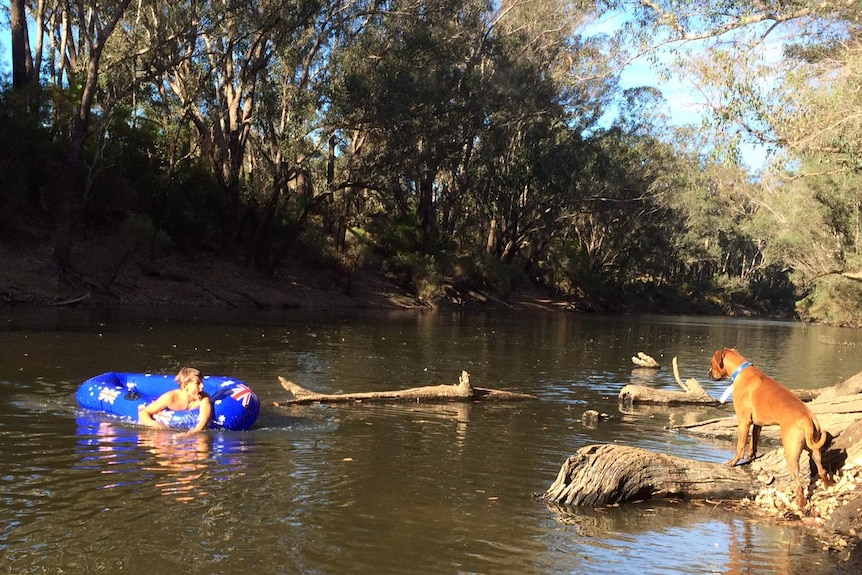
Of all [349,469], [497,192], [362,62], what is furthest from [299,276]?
[349,469]

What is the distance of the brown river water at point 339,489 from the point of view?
18.3 feet

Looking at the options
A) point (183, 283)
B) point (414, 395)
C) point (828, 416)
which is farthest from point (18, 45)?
point (828, 416)

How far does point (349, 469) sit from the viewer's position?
7949 mm

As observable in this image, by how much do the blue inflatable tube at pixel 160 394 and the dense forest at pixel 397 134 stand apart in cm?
1009

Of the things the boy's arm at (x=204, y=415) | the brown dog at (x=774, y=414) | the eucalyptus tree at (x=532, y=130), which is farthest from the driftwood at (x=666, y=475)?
the eucalyptus tree at (x=532, y=130)

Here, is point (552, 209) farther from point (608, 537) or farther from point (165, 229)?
point (608, 537)

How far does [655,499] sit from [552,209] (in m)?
48.1

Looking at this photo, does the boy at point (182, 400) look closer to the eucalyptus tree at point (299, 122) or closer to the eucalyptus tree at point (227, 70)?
the eucalyptus tree at point (227, 70)

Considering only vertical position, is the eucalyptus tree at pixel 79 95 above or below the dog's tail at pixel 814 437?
above

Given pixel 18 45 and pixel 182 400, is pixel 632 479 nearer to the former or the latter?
pixel 182 400

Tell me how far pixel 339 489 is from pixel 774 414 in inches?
154

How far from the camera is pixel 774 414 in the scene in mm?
7227

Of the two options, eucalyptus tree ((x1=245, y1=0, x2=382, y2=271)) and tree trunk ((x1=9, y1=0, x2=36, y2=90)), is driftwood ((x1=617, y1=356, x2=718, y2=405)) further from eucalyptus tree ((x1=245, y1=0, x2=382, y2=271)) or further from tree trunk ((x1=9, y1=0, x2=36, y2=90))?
tree trunk ((x1=9, y1=0, x2=36, y2=90))

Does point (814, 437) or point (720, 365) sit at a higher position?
point (720, 365)
